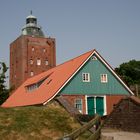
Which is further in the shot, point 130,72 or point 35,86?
point 130,72

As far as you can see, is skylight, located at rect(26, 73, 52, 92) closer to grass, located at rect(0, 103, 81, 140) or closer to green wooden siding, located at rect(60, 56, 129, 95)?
green wooden siding, located at rect(60, 56, 129, 95)

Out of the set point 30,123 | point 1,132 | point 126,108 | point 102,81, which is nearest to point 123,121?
point 126,108

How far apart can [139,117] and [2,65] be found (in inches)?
1094

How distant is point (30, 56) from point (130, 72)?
962 inches

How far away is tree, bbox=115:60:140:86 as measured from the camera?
263ft

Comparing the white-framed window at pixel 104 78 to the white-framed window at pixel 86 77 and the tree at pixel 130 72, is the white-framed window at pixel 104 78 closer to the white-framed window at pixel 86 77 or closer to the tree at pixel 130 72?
the white-framed window at pixel 86 77

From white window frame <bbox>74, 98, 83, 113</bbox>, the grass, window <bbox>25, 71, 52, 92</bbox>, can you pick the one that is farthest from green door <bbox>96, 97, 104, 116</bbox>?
window <bbox>25, 71, 52, 92</bbox>

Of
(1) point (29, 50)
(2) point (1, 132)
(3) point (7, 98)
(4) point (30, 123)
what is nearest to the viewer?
(2) point (1, 132)

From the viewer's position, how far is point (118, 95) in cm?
3941

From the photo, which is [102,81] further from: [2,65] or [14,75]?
[14,75]

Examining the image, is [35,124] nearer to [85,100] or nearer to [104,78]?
[85,100]

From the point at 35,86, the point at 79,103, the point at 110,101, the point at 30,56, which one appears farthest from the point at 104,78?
the point at 30,56

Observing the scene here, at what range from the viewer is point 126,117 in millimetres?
26516

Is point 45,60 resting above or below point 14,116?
above
